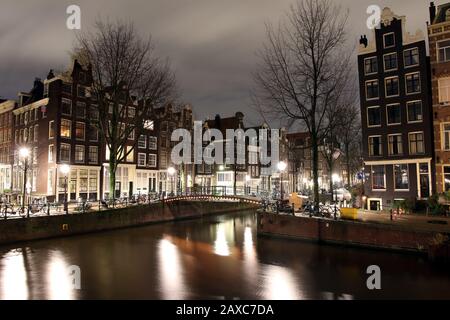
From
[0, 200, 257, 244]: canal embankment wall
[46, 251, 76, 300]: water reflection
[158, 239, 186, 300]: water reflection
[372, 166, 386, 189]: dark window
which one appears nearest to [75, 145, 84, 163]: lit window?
[0, 200, 257, 244]: canal embankment wall

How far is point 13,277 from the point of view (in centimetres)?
1550

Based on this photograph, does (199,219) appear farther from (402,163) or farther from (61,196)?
(402,163)

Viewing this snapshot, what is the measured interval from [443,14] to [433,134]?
1014cm

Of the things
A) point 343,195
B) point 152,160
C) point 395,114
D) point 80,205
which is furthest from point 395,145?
point 152,160

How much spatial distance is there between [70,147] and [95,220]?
14019 mm

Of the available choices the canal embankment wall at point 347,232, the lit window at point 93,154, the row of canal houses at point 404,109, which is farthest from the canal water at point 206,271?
the lit window at point 93,154

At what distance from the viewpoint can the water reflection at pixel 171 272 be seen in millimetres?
13930

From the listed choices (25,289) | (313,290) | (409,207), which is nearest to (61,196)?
(25,289)

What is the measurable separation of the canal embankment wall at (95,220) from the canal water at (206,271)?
104 centimetres

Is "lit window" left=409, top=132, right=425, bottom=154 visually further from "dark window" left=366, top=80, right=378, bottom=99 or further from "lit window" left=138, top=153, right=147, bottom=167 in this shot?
"lit window" left=138, top=153, right=147, bottom=167

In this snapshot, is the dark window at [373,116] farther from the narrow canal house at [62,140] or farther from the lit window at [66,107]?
the lit window at [66,107]

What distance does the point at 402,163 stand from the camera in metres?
29.4

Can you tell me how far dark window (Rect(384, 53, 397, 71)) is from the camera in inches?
1185

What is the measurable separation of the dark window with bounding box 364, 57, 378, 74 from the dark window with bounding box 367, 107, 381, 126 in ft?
11.6
